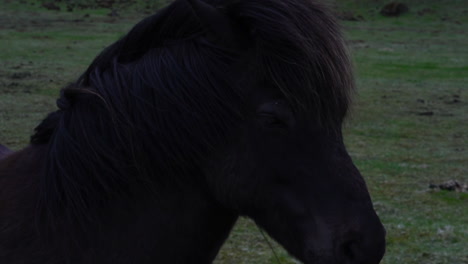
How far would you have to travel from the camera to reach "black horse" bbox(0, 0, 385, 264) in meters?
2.71

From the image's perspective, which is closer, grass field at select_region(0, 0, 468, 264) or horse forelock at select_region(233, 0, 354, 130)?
horse forelock at select_region(233, 0, 354, 130)

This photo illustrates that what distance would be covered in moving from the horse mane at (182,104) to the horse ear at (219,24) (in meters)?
0.04

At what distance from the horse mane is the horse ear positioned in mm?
40

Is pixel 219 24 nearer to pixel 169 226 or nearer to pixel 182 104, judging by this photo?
pixel 182 104

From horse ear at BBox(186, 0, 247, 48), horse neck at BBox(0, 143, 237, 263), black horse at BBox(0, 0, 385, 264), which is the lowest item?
horse neck at BBox(0, 143, 237, 263)

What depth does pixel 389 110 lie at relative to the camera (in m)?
17.5

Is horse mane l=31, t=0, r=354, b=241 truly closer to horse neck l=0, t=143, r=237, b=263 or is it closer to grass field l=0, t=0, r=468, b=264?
horse neck l=0, t=143, r=237, b=263

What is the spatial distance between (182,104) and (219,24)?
0.37 m

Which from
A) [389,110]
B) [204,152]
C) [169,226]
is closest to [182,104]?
[204,152]

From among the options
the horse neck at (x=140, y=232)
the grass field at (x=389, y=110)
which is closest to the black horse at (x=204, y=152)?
the horse neck at (x=140, y=232)

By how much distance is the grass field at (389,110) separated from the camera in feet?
24.1

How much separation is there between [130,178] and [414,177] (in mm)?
8402

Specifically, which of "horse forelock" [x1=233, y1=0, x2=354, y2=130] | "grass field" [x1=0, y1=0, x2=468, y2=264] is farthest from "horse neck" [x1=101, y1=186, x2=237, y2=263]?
"grass field" [x1=0, y1=0, x2=468, y2=264]

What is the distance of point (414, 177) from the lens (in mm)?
10531
